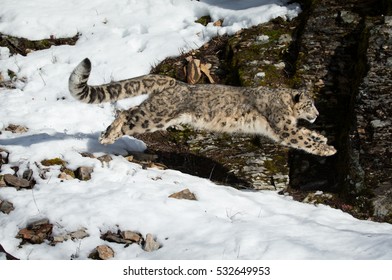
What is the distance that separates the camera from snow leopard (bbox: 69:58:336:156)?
10.5 m

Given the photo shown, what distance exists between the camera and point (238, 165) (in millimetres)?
11641

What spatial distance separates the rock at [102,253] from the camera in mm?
7305

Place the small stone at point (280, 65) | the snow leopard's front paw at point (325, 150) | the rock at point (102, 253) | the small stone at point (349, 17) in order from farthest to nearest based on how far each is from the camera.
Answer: the small stone at point (349, 17)
the small stone at point (280, 65)
the snow leopard's front paw at point (325, 150)
the rock at point (102, 253)

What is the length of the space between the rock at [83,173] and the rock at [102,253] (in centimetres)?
230

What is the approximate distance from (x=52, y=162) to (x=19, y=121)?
241 centimetres

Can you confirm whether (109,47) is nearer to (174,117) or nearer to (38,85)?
(38,85)

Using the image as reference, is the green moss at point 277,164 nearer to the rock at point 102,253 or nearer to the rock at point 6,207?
the rock at point 102,253

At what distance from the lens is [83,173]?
9609 millimetres

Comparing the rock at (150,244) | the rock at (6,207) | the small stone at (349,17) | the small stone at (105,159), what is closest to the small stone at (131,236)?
the rock at (150,244)

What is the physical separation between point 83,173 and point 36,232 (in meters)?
2.03

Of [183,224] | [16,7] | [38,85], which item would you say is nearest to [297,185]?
[183,224]

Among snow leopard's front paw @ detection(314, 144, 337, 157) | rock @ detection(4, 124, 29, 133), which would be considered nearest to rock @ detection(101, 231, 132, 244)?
rock @ detection(4, 124, 29, 133)

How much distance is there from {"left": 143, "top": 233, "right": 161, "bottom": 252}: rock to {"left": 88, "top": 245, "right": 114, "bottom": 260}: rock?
45cm

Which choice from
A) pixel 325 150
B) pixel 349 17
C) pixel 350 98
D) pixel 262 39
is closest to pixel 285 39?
pixel 262 39
